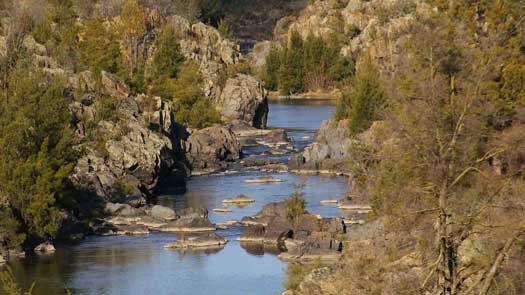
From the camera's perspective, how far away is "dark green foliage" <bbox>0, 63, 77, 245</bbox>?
182ft

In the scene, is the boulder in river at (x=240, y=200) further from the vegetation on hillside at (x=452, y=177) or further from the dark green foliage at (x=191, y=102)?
the vegetation on hillside at (x=452, y=177)

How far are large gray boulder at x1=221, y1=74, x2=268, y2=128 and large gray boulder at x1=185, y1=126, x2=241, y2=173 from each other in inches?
710

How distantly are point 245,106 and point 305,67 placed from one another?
170 ft

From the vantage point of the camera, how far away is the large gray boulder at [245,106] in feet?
346

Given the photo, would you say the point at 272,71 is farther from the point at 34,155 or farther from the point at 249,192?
the point at 34,155

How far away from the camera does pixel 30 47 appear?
89.5 m

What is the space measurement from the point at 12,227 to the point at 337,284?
2578cm

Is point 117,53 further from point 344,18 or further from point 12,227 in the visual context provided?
point 344,18

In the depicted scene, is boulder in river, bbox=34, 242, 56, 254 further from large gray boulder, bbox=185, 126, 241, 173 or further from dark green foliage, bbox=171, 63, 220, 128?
dark green foliage, bbox=171, 63, 220, 128

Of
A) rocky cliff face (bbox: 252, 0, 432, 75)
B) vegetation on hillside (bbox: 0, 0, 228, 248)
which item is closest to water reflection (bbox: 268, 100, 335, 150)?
vegetation on hillside (bbox: 0, 0, 228, 248)

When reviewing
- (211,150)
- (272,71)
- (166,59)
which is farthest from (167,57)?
(272,71)

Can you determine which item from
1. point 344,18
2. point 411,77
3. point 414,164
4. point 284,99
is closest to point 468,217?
point 414,164

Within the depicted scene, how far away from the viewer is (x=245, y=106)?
106 metres

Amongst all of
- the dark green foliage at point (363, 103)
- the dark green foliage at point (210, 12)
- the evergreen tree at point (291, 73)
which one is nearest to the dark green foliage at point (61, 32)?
the dark green foliage at point (363, 103)
